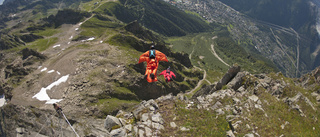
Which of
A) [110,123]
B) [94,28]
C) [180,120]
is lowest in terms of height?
[94,28]

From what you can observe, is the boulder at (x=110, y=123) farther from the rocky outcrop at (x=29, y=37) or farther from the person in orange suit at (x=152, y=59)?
the rocky outcrop at (x=29, y=37)

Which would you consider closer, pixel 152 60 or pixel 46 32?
pixel 152 60

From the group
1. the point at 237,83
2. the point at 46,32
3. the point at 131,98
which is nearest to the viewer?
the point at 237,83

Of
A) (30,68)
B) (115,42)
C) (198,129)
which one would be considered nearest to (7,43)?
(30,68)

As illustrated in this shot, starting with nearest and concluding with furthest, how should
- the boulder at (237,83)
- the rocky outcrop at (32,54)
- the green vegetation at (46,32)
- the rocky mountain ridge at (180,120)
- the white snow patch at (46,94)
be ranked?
the rocky mountain ridge at (180,120), the boulder at (237,83), the white snow patch at (46,94), the rocky outcrop at (32,54), the green vegetation at (46,32)

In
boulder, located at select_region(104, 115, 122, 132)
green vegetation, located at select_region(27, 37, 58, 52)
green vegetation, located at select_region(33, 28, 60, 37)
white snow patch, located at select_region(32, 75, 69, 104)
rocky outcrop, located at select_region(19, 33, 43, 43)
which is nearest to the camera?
boulder, located at select_region(104, 115, 122, 132)

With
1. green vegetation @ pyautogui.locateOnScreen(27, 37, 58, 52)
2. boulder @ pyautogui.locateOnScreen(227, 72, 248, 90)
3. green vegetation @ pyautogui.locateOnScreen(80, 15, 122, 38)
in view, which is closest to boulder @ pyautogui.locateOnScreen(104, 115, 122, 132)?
boulder @ pyautogui.locateOnScreen(227, 72, 248, 90)

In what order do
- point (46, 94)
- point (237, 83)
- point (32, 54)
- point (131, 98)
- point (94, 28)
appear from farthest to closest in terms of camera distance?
1. point (94, 28)
2. point (32, 54)
3. point (131, 98)
4. point (46, 94)
5. point (237, 83)

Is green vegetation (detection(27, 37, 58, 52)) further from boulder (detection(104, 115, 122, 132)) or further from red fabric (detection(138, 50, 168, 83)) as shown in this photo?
boulder (detection(104, 115, 122, 132))

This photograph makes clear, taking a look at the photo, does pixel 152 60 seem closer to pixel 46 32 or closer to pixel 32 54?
pixel 32 54

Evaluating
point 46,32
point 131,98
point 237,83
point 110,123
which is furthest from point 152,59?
point 46,32

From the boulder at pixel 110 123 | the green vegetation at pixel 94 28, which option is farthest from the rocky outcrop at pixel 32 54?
the boulder at pixel 110 123
